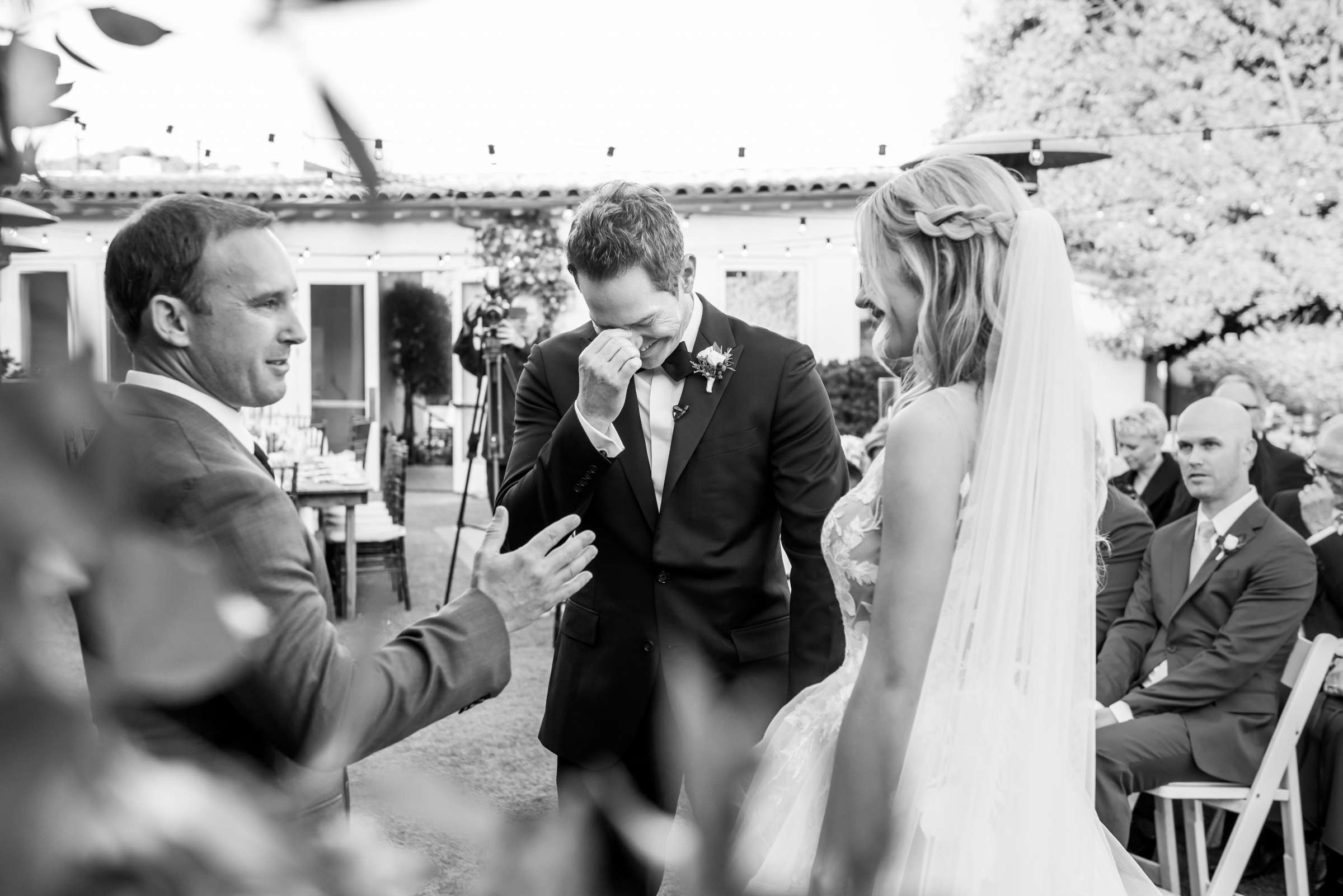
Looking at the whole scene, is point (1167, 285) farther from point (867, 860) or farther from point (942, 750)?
point (867, 860)

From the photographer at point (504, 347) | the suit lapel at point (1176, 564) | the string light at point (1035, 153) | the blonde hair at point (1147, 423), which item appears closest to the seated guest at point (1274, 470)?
the blonde hair at point (1147, 423)

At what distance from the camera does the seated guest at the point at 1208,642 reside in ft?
12.2

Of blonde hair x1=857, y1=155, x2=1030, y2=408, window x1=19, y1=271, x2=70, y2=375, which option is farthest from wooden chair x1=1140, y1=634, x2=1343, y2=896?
window x1=19, y1=271, x2=70, y2=375

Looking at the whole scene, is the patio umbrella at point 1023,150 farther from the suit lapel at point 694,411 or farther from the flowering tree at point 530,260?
the flowering tree at point 530,260

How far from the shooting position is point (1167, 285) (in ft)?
47.8

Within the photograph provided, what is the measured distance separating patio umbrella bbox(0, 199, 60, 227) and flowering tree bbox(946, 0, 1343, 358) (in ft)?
48.6

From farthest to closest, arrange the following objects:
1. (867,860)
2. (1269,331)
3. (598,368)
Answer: (1269,331)
(598,368)
(867,860)

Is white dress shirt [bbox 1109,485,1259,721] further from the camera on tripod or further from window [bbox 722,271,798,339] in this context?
window [bbox 722,271,798,339]

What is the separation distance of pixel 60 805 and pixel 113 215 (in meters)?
0.61

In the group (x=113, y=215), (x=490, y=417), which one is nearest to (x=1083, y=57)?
(x=490, y=417)

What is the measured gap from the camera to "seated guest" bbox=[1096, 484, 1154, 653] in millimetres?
4625

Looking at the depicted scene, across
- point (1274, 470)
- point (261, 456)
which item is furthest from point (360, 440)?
point (261, 456)

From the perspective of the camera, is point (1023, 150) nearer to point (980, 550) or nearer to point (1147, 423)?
point (1147, 423)

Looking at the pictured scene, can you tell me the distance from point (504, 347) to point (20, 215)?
7.29 m
